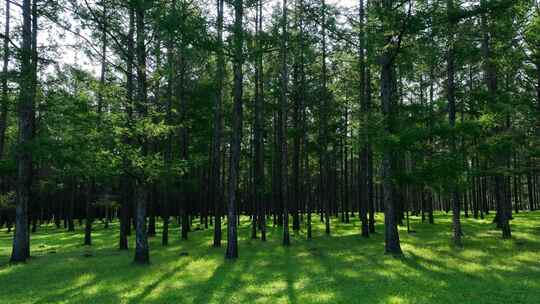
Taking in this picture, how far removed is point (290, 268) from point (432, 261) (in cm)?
522

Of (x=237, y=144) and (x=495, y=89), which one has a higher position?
(x=495, y=89)

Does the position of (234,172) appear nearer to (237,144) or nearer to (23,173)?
(237,144)

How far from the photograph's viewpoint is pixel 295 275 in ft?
40.7

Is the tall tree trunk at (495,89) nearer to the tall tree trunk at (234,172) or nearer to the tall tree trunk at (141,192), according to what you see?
the tall tree trunk at (234,172)

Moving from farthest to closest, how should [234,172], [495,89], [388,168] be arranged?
[495,89] < [234,172] < [388,168]

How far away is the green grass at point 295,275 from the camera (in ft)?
31.6

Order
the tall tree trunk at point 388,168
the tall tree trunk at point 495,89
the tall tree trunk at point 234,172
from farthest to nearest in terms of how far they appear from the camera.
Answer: the tall tree trunk at point 495,89 < the tall tree trunk at point 234,172 < the tall tree trunk at point 388,168

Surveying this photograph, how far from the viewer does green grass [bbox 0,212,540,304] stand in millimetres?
9625

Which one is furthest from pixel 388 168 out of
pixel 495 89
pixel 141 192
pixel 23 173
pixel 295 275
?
pixel 23 173

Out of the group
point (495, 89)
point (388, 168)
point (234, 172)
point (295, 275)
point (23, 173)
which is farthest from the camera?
point (495, 89)

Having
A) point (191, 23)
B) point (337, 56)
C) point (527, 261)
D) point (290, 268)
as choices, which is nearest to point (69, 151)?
point (191, 23)

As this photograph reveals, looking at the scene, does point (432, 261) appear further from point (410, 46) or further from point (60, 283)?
point (60, 283)

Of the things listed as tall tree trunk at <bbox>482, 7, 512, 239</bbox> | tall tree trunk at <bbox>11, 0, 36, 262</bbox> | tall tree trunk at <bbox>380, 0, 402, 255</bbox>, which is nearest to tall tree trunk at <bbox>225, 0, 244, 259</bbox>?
tall tree trunk at <bbox>380, 0, 402, 255</bbox>

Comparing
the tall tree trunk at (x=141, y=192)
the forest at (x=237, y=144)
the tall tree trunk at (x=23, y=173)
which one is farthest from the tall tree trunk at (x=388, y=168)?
the tall tree trunk at (x=23, y=173)
